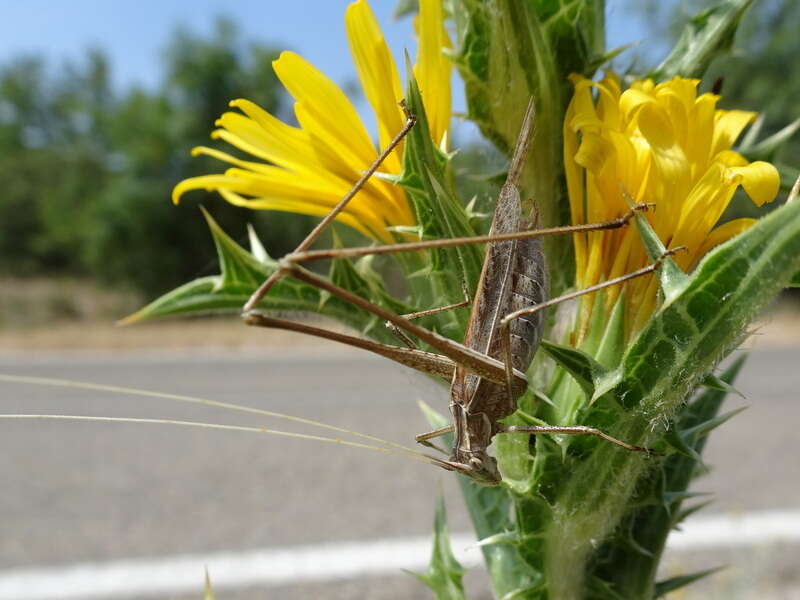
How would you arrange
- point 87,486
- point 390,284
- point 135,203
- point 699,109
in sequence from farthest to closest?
point 135,203, point 87,486, point 390,284, point 699,109

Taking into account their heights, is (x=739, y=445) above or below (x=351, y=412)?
below

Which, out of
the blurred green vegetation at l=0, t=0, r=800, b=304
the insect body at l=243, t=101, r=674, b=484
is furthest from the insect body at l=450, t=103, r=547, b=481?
the blurred green vegetation at l=0, t=0, r=800, b=304

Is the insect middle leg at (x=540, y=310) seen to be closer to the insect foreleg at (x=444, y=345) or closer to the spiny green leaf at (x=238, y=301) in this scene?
the insect foreleg at (x=444, y=345)

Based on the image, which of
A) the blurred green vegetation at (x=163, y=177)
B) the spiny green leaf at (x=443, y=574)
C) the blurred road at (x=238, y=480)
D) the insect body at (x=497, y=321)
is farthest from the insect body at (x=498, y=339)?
the blurred green vegetation at (x=163, y=177)

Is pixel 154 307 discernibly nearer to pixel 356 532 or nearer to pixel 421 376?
pixel 421 376

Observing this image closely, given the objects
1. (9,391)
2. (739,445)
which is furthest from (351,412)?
(9,391)

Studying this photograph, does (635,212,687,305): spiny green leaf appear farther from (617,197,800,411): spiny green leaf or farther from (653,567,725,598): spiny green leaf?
(653,567,725,598): spiny green leaf
